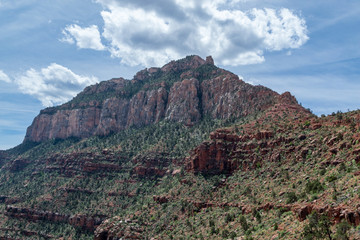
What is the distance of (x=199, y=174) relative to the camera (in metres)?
89.5

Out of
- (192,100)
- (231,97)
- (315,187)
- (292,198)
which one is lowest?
(292,198)

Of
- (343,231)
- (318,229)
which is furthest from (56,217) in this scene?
(343,231)

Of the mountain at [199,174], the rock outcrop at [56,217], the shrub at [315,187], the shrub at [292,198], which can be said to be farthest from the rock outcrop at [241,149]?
the rock outcrop at [56,217]

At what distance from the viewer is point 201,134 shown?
127500mm

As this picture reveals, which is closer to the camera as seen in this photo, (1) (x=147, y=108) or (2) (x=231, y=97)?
(2) (x=231, y=97)

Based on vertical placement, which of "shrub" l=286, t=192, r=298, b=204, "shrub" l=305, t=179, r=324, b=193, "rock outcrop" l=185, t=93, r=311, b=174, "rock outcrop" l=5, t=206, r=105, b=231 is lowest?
"rock outcrop" l=5, t=206, r=105, b=231

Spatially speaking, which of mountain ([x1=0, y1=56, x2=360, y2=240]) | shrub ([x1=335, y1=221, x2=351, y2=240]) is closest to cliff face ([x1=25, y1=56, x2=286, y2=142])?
mountain ([x1=0, y1=56, x2=360, y2=240])

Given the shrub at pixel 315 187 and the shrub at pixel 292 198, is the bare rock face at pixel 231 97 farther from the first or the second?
the shrub at pixel 292 198

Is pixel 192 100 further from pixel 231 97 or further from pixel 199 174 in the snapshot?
pixel 199 174

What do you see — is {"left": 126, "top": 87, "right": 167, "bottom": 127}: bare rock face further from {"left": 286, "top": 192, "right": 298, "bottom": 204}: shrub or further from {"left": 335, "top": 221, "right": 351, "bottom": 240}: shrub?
{"left": 335, "top": 221, "right": 351, "bottom": 240}: shrub

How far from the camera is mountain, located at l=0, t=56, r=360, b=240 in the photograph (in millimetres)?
49219

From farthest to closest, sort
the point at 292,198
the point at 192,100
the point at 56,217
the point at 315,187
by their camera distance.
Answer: the point at 192,100, the point at 56,217, the point at 292,198, the point at 315,187

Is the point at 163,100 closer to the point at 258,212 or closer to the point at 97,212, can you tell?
the point at 97,212

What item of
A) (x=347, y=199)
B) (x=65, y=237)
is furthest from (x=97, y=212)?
(x=347, y=199)
